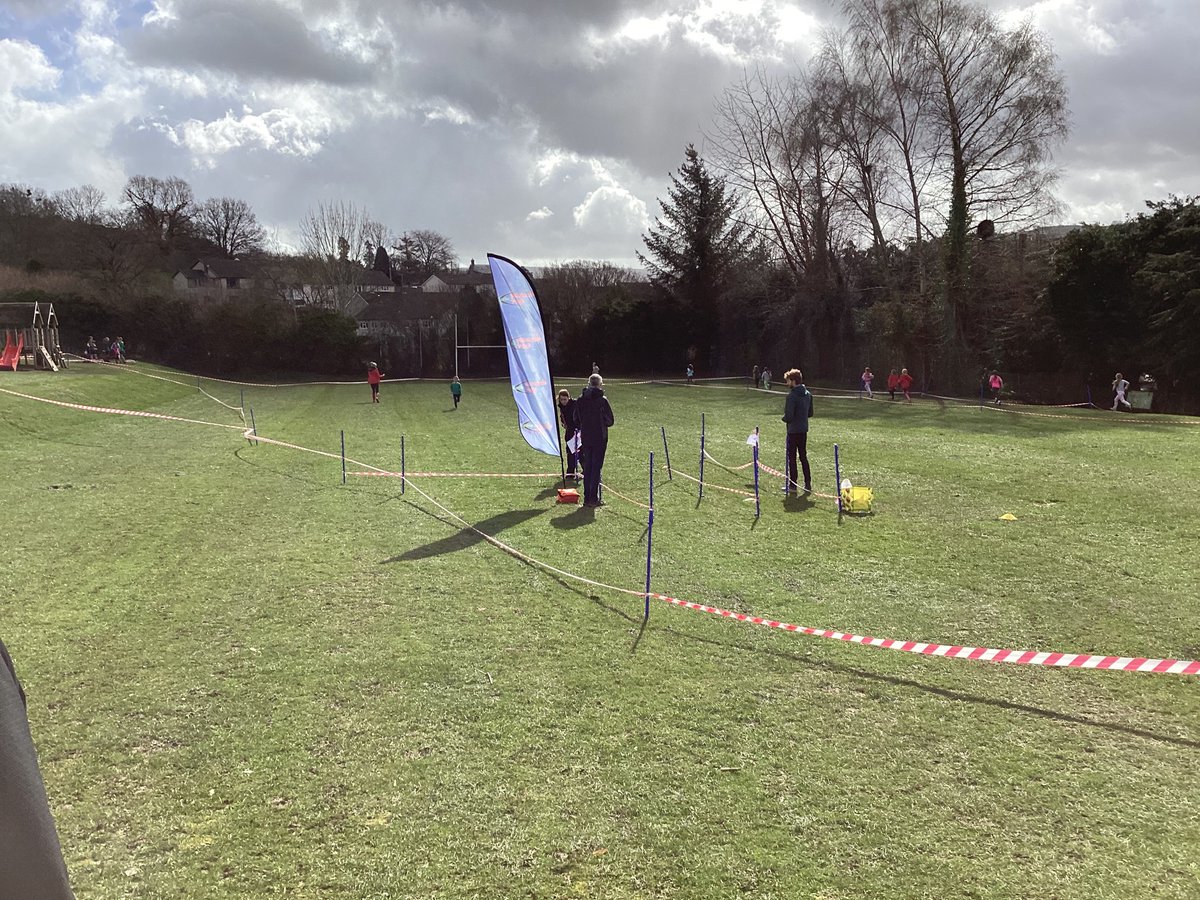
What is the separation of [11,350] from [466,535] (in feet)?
110

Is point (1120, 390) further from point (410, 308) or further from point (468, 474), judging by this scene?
point (410, 308)

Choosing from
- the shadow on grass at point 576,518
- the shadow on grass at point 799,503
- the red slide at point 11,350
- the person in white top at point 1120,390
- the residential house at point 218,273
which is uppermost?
the residential house at point 218,273

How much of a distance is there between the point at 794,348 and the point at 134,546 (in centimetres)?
4360

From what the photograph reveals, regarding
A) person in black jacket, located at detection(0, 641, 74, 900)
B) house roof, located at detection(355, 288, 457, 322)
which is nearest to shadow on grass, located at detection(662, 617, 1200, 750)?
person in black jacket, located at detection(0, 641, 74, 900)

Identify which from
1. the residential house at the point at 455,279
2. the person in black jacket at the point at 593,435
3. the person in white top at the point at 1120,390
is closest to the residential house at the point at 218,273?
the residential house at the point at 455,279

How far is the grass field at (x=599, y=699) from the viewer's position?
390 centimetres

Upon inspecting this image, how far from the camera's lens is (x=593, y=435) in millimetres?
12055

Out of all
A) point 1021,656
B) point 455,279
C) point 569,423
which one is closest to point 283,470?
point 569,423

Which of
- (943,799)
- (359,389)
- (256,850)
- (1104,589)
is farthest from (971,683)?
(359,389)

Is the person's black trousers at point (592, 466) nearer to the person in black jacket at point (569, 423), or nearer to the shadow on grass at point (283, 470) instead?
the person in black jacket at point (569, 423)

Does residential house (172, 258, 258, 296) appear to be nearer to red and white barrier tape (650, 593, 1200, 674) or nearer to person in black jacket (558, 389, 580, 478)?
person in black jacket (558, 389, 580, 478)

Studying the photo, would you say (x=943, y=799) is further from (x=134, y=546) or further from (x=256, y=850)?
(x=134, y=546)

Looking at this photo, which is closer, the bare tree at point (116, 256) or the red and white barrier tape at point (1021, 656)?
the red and white barrier tape at point (1021, 656)

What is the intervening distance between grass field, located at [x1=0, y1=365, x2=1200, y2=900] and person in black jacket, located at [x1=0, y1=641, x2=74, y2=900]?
9.16ft
